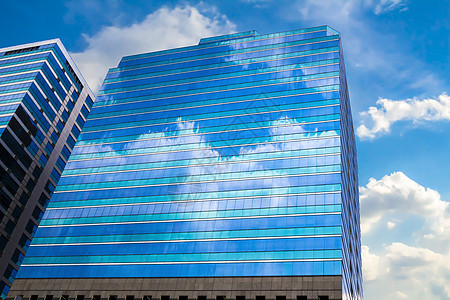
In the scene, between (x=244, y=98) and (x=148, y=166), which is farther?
(x=244, y=98)

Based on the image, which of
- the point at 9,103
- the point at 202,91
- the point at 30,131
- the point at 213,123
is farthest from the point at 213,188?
the point at 9,103

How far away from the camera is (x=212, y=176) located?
84812 mm

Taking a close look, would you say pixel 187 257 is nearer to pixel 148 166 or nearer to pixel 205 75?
pixel 148 166

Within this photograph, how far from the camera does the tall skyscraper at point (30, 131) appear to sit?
94500mm

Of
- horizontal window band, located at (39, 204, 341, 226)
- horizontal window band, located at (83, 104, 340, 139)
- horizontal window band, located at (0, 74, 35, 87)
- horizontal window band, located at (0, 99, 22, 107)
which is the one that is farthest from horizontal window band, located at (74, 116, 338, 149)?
horizontal window band, located at (0, 74, 35, 87)

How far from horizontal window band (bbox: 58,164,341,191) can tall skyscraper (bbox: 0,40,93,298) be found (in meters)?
13.5

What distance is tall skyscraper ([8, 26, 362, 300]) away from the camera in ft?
231

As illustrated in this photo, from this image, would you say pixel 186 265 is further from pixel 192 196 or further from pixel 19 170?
pixel 19 170

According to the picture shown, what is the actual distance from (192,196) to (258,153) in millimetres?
15587

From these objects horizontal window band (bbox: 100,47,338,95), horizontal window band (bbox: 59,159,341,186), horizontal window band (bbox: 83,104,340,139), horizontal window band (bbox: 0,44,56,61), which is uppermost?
horizontal window band (bbox: 0,44,56,61)

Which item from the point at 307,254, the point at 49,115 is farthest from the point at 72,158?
the point at 307,254

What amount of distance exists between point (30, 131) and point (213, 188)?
50.7m

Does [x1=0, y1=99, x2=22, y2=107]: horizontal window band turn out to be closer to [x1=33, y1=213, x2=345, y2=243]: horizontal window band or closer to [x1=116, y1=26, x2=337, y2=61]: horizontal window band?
[x1=116, y1=26, x2=337, y2=61]: horizontal window band

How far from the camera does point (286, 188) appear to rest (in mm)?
77562
